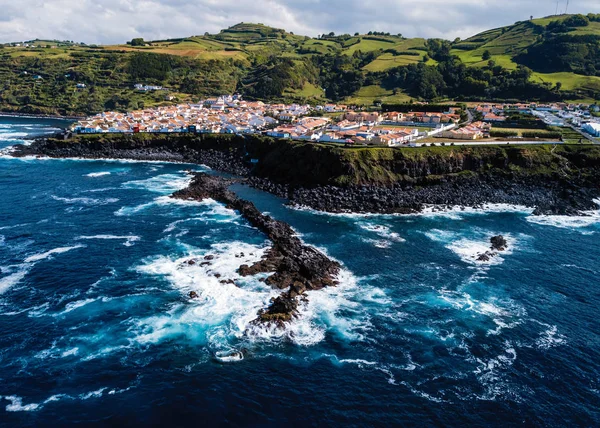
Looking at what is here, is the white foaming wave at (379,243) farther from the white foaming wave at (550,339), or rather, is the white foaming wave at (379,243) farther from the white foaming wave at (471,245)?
the white foaming wave at (550,339)

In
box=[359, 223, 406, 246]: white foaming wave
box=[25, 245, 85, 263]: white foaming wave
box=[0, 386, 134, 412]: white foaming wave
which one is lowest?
box=[0, 386, 134, 412]: white foaming wave

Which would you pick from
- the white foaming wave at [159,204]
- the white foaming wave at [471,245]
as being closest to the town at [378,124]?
the white foaming wave at [159,204]

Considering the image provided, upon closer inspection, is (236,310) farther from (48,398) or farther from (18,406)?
(18,406)

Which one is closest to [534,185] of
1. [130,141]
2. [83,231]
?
[83,231]

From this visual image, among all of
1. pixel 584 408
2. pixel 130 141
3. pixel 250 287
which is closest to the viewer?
pixel 584 408

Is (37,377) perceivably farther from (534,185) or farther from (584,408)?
(534,185)

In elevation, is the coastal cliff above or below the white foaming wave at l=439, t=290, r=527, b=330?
above

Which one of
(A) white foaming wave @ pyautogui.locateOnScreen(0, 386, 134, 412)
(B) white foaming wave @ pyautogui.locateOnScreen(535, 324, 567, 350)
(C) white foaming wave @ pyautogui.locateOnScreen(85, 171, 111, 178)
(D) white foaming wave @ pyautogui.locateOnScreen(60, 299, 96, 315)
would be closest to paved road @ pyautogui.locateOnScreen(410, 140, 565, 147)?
(B) white foaming wave @ pyautogui.locateOnScreen(535, 324, 567, 350)

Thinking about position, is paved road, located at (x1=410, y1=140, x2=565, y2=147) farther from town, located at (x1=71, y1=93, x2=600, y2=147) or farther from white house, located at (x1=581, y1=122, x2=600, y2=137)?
white house, located at (x1=581, y1=122, x2=600, y2=137)
